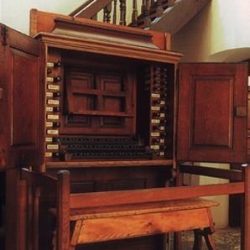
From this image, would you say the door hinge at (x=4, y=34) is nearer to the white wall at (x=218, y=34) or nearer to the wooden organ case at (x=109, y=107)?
the wooden organ case at (x=109, y=107)

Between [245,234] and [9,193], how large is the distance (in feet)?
5.35

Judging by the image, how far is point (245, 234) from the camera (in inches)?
104

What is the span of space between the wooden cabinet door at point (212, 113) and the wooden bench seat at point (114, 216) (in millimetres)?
515

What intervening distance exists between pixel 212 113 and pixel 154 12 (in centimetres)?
175

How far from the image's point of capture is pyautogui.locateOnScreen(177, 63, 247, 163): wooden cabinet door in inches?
121

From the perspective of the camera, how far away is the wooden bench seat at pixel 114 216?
2.02 meters

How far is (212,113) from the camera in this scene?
315 cm

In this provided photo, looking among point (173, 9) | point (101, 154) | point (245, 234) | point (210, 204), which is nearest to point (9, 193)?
point (101, 154)

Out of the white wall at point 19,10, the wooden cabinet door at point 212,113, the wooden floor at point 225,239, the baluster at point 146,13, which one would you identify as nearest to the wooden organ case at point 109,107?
the wooden cabinet door at point 212,113

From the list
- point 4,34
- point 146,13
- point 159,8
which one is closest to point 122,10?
point 146,13

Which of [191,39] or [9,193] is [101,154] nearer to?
[9,193]

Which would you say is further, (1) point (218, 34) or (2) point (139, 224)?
(1) point (218, 34)

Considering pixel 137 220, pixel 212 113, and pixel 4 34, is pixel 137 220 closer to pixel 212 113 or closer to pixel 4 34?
pixel 212 113

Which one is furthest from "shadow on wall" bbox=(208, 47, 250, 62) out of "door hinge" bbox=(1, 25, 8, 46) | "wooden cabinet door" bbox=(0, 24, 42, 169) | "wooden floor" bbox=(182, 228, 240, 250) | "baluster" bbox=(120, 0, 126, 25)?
"door hinge" bbox=(1, 25, 8, 46)
